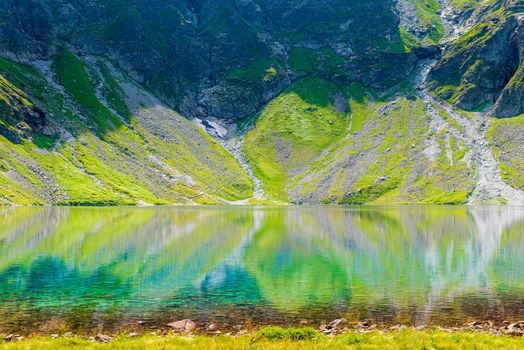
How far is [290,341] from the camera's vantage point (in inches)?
1070

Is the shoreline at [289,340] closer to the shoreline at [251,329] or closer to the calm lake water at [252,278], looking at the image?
the shoreline at [251,329]

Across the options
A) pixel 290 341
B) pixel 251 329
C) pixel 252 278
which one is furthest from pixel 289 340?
pixel 252 278

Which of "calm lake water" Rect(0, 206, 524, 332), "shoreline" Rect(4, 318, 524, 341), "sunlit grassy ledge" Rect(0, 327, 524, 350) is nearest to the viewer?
"sunlit grassy ledge" Rect(0, 327, 524, 350)

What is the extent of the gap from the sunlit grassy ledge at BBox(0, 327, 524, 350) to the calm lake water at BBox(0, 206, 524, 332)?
4512 mm

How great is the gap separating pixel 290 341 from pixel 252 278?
74.4 ft

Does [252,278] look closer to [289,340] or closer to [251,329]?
[251,329]

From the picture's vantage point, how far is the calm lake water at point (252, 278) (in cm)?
3553

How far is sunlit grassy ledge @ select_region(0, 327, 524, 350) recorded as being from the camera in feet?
85.6

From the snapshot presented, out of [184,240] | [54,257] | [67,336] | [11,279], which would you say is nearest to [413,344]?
[67,336]

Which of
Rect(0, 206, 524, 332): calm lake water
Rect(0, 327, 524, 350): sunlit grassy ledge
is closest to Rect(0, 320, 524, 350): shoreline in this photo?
Rect(0, 327, 524, 350): sunlit grassy ledge

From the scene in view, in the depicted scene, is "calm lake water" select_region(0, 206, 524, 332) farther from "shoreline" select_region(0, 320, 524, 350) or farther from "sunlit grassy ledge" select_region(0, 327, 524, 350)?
"sunlit grassy ledge" select_region(0, 327, 524, 350)

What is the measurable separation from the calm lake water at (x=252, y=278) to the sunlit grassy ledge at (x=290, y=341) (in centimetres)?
451

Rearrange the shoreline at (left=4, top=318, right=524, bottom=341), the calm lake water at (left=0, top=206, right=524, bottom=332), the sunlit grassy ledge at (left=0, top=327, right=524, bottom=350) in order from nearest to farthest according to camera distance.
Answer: the sunlit grassy ledge at (left=0, top=327, right=524, bottom=350)
the shoreline at (left=4, top=318, right=524, bottom=341)
the calm lake water at (left=0, top=206, right=524, bottom=332)

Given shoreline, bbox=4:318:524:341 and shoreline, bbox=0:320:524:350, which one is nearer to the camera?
shoreline, bbox=0:320:524:350
